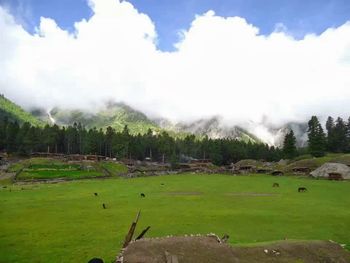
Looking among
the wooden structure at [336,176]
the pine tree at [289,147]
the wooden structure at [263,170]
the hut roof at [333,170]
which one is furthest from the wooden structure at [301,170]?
the pine tree at [289,147]

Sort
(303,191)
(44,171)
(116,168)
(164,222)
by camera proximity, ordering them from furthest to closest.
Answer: (116,168) → (44,171) → (303,191) → (164,222)

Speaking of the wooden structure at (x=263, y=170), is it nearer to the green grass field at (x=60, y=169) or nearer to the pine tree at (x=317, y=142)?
the pine tree at (x=317, y=142)

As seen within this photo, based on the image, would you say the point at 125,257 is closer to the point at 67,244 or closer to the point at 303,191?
the point at 67,244

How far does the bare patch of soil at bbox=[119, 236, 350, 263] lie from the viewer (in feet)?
69.6

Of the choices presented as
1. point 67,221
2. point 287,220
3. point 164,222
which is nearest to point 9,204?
point 67,221

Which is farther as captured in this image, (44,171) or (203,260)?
(44,171)

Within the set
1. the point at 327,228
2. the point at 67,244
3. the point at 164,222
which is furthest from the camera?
the point at 164,222

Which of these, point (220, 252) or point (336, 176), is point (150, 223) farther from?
point (336, 176)

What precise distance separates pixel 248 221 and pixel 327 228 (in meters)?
8.77

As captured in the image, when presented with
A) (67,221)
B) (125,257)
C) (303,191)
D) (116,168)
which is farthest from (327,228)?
(116,168)

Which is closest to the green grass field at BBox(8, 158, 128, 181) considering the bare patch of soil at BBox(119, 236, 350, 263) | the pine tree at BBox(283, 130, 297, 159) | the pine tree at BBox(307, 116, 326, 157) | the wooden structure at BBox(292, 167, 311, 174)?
the wooden structure at BBox(292, 167, 311, 174)

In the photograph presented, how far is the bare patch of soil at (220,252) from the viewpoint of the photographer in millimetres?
21220

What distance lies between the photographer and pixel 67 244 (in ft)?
106

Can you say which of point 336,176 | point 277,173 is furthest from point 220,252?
point 277,173
